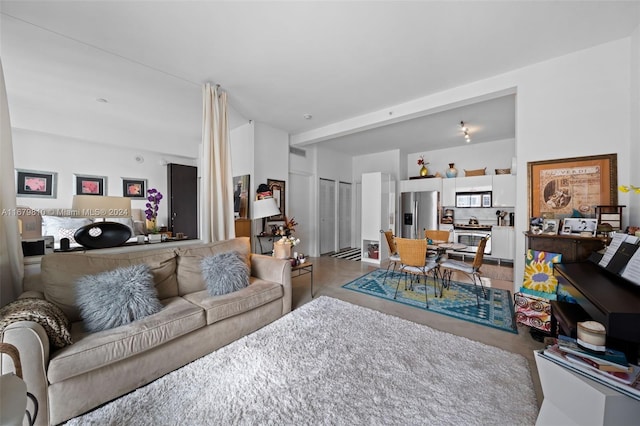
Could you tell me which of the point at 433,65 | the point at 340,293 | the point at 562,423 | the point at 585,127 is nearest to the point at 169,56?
the point at 433,65

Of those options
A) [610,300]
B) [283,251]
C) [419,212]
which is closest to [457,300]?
[610,300]

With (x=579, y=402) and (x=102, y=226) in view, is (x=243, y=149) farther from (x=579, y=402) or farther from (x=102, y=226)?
(x=579, y=402)

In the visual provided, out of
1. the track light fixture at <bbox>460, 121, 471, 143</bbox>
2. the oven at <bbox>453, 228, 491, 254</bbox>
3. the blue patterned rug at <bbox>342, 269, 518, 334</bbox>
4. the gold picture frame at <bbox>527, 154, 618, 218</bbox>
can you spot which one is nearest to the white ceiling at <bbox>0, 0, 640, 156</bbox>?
the track light fixture at <bbox>460, 121, 471, 143</bbox>

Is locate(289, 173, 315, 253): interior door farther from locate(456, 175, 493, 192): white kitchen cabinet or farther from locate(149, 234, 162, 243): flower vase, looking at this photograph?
locate(456, 175, 493, 192): white kitchen cabinet

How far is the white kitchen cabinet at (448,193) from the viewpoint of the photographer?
564cm

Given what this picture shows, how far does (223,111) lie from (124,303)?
2.47 meters

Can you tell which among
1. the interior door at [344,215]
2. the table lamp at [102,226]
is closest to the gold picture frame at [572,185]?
the table lamp at [102,226]

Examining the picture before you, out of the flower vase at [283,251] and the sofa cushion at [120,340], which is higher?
the flower vase at [283,251]

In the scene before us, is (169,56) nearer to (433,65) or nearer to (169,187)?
(433,65)

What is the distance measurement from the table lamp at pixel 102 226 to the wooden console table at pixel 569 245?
4064 millimetres

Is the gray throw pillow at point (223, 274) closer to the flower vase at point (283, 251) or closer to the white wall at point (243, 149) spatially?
the flower vase at point (283, 251)

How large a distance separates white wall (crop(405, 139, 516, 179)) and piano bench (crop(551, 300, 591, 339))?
440 cm

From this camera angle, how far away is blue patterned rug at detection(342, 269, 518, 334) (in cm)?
259

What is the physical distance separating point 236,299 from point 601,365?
2290mm
